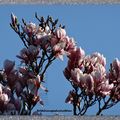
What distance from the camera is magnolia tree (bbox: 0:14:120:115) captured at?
0.97 m

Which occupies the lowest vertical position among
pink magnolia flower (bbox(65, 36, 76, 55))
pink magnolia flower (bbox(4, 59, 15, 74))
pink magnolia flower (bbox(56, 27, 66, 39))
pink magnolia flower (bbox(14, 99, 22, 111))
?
pink magnolia flower (bbox(14, 99, 22, 111))

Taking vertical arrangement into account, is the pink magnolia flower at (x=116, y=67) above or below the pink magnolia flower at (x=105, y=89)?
above

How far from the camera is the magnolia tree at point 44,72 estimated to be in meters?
0.97

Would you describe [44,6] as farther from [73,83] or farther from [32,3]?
[73,83]

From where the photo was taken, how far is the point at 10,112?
96 centimetres

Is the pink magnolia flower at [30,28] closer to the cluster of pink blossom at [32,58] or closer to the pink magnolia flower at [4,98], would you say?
the cluster of pink blossom at [32,58]

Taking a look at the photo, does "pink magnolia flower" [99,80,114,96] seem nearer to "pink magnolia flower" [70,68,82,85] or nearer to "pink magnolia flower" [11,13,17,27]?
"pink magnolia flower" [70,68,82,85]

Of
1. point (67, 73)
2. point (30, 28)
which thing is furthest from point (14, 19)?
point (67, 73)

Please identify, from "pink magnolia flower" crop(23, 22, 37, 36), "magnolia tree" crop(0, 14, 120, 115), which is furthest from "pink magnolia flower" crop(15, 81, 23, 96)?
"pink magnolia flower" crop(23, 22, 37, 36)

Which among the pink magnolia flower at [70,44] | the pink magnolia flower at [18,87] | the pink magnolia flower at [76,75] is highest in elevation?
the pink magnolia flower at [70,44]

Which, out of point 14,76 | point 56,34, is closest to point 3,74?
point 14,76

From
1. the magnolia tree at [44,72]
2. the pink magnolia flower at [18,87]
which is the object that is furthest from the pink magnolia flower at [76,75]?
the pink magnolia flower at [18,87]

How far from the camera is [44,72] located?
0.99 metres

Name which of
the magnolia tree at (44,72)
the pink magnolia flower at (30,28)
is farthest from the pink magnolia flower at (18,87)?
the pink magnolia flower at (30,28)
